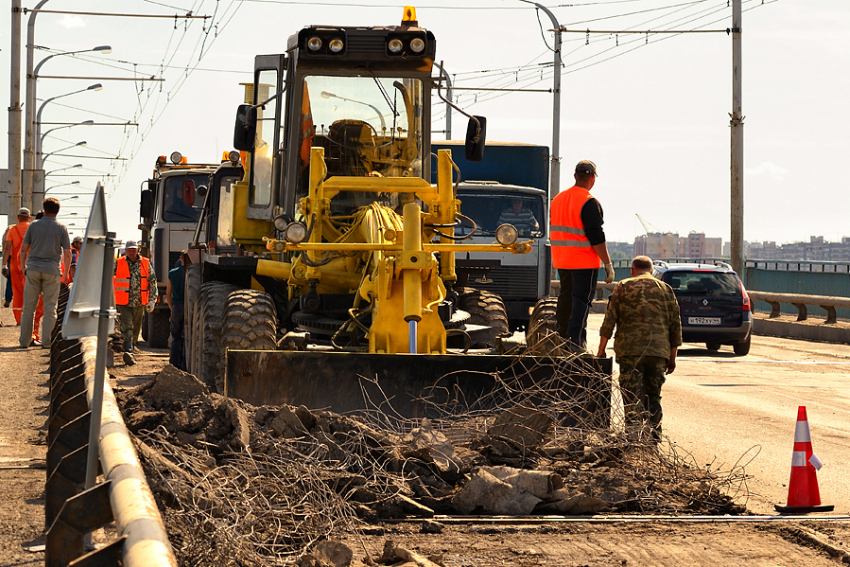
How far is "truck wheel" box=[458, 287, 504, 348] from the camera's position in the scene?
11711 mm

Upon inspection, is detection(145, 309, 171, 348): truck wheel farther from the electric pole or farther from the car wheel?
the electric pole

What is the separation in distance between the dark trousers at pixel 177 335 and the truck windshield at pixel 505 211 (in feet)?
17.3

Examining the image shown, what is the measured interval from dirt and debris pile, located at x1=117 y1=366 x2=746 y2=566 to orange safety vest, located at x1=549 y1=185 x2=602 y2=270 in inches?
101

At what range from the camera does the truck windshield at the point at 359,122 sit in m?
10.8

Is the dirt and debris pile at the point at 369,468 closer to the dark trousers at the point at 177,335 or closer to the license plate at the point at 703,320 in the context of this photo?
the dark trousers at the point at 177,335

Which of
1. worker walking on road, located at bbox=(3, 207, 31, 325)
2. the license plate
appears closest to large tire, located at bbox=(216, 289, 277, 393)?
worker walking on road, located at bbox=(3, 207, 31, 325)

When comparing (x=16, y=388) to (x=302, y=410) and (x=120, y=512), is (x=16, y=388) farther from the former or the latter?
(x=120, y=512)

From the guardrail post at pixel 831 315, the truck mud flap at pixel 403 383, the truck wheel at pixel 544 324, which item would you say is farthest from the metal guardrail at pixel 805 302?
the truck mud flap at pixel 403 383

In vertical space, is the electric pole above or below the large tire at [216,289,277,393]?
above

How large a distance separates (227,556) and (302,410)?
93.0 inches

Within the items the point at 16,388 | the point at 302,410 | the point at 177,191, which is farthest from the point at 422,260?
the point at 177,191

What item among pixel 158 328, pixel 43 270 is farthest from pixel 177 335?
pixel 158 328

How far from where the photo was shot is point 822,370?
1683 centimetres

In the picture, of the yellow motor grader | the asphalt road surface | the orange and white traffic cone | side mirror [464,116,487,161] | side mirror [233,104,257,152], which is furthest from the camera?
side mirror [464,116,487,161]
